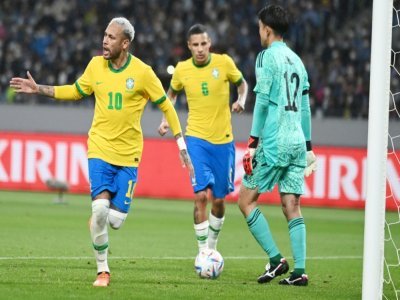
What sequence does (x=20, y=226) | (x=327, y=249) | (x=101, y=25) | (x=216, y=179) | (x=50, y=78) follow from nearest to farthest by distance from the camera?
(x=216, y=179) → (x=327, y=249) → (x=20, y=226) → (x=50, y=78) → (x=101, y=25)

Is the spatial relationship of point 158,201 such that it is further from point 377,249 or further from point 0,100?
point 377,249

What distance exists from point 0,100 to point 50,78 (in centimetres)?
146

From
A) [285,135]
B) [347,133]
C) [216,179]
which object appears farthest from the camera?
[347,133]

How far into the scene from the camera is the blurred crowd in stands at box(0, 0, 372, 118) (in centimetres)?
2630

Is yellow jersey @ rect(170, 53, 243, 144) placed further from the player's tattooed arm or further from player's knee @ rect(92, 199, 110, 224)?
player's knee @ rect(92, 199, 110, 224)

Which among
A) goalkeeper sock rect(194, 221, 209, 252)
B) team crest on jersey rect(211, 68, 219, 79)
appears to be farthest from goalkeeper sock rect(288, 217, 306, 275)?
team crest on jersey rect(211, 68, 219, 79)

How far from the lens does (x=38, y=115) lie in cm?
2673

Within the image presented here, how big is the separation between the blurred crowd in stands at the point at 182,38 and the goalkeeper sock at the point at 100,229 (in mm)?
17114

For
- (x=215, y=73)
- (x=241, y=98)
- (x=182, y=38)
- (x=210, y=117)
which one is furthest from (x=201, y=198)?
(x=182, y=38)

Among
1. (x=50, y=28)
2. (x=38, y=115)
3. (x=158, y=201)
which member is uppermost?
(x=50, y=28)

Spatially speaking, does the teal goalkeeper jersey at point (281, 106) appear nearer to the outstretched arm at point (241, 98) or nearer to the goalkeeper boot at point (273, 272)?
the goalkeeper boot at point (273, 272)

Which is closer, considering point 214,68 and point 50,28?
point 214,68

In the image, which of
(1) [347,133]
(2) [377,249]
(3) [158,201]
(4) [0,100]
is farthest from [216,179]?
(4) [0,100]

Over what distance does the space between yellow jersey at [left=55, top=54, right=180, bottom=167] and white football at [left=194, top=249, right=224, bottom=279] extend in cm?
122
